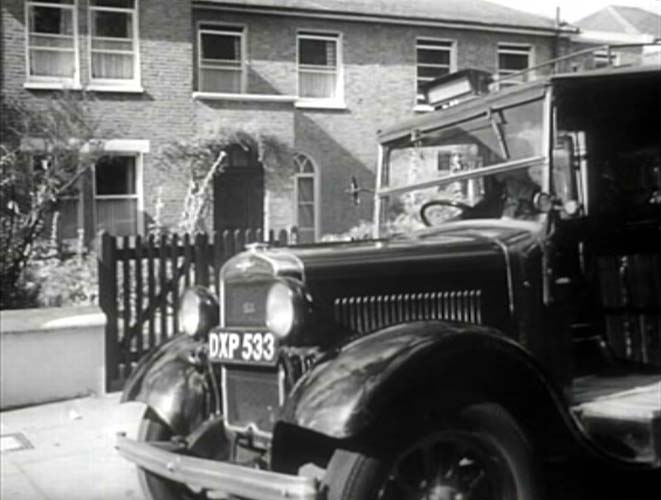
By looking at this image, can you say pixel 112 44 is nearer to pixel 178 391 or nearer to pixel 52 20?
pixel 52 20

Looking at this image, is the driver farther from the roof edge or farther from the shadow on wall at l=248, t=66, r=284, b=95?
the shadow on wall at l=248, t=66, r=284, b=95

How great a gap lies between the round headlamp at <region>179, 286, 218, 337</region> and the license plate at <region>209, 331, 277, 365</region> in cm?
19

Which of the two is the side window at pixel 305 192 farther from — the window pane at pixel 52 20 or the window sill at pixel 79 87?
the window pane at pixel 52 20

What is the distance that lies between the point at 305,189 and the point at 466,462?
45.1 ft

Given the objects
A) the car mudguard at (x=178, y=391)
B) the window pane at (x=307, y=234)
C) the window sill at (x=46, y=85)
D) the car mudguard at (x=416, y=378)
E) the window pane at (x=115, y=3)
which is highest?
the window pane at (x=115, y=3)

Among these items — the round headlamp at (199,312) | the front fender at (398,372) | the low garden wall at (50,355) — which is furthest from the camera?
the low garden wall at (50,355)

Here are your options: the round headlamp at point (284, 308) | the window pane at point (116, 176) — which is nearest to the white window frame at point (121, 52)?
the window pane at point (116, 176)

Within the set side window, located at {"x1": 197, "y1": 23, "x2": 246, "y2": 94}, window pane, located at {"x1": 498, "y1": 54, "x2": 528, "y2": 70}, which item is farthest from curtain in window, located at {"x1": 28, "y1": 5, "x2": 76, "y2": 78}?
window pane, located at {"x1": 498, "y1": 54, "x2": 528, "y2": 70}

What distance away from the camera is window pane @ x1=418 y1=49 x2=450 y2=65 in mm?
15727

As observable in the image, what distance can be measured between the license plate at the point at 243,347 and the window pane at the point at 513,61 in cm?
1299

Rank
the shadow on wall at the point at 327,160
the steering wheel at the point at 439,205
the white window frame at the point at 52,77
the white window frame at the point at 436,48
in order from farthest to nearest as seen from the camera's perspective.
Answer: the shadow on wall at the point at 327,160, the white window frame at the point at 436,48, the white window frame at the point at 52,77, the steering wheel at the point at 439,205

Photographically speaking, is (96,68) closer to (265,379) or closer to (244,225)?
(244,225)

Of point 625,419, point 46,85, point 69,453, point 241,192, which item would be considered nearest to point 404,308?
point 625,419

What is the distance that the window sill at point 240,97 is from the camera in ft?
49.5
